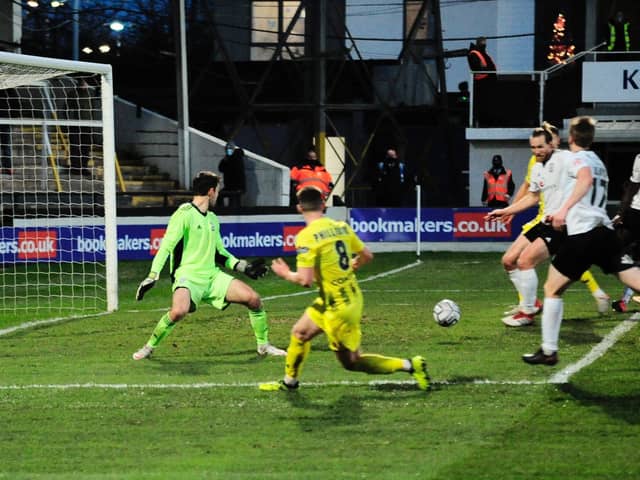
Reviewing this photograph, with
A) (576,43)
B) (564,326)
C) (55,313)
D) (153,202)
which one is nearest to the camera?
(564,326)

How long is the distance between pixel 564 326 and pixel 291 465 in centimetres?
592

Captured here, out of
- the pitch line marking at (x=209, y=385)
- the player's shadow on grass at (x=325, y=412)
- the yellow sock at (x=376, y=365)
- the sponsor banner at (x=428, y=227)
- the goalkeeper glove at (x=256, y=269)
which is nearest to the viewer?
the player's shadow on grass at (x=325, y=412)

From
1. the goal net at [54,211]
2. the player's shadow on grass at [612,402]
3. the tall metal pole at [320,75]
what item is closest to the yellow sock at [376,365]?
the player's shadow on grass at [612,402]

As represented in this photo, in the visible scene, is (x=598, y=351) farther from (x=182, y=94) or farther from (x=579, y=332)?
(x=182, y=94)

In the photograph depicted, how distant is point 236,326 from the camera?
13.8m

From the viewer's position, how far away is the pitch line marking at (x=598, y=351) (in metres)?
9.91

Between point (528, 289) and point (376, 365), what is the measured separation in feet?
13.1

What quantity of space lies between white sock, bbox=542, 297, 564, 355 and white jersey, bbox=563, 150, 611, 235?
56 centimetres

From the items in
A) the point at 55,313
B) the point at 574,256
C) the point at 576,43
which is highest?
the point at 576,43

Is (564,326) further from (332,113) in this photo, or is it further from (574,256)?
(332,113)

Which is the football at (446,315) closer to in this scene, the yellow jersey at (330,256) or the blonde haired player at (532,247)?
the blonde haired player at (532,247)

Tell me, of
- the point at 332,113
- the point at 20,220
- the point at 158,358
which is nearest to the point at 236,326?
the point at 158,358

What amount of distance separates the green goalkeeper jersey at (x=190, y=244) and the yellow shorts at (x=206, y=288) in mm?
50

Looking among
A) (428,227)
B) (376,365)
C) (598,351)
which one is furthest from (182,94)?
(376,365)
